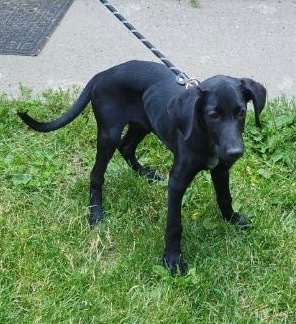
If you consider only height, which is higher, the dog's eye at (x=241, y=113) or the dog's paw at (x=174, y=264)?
the dog's eye at (x=241, y=113)

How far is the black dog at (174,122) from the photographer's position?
300 centimetres

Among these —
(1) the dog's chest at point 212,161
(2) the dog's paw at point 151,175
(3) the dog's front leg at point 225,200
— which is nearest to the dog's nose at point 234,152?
(1) the dog's chest at point 212,161

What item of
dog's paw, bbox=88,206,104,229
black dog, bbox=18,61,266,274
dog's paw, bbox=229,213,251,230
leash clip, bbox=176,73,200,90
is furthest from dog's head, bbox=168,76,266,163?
dog's paw, bbox=88,206,104,229

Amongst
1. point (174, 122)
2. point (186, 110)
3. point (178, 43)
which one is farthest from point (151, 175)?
point (178, 43)

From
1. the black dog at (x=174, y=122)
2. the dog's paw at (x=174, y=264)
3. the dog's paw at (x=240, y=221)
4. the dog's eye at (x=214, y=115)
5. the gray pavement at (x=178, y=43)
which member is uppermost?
the dog's eye at (x=214, y=115)

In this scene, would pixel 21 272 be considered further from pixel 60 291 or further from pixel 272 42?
pixel 272 42

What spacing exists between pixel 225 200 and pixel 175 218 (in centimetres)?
43

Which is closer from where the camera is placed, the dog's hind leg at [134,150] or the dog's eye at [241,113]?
the dog's eye at [241,113]

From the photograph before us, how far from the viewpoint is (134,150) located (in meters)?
4.21

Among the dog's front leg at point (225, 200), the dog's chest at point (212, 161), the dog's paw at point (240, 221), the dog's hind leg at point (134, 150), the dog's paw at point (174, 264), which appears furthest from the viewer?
the dog's hind leg at point (134, 150)

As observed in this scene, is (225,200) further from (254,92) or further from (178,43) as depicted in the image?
(178,43)

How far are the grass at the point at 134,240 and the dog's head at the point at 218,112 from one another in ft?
2.49

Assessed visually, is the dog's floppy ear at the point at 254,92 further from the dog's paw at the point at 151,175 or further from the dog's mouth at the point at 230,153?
the dog's paw at the point at 151,175

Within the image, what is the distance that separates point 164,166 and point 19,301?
140 centimetres
